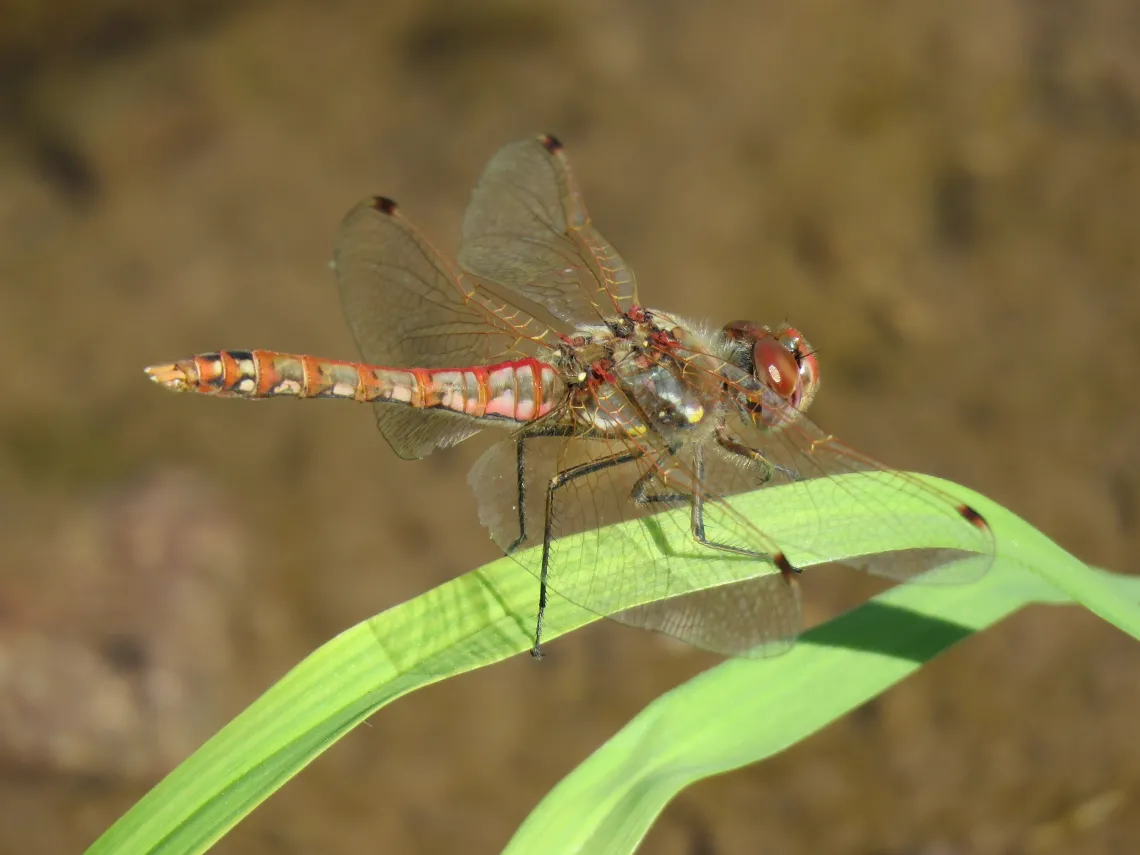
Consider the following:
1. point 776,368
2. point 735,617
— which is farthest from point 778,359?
point 735,617

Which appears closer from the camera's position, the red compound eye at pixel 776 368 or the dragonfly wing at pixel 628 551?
the dragonfly wing at pixel 628 551

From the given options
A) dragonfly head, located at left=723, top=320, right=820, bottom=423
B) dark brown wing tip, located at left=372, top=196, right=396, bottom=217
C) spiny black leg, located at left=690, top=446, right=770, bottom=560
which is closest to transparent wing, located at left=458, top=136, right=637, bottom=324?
dark brown wing tip, located at left=372, top=196, right=396, bottom=217

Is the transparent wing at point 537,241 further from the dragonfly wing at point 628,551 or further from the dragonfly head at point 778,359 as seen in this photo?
the dragonfly wing at point 628,551

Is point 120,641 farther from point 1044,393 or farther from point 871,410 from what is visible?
point 1044,393

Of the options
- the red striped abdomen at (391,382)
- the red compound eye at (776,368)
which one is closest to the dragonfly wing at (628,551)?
the red striped abdomen at (391,382)

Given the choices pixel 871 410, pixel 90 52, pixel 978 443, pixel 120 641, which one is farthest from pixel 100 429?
pixel 978 443

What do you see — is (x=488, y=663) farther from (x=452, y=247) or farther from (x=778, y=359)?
(x=452, y=247)

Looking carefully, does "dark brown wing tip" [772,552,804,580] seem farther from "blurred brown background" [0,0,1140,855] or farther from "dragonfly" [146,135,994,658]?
"blurred brown background" [0,0,1140,855]
